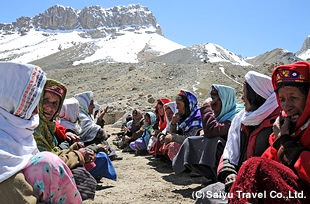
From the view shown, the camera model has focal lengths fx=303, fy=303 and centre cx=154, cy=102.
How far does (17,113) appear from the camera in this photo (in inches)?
70.9

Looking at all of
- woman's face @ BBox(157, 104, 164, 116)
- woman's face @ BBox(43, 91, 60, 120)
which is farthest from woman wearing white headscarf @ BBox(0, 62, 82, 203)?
woman's face @ BBox(157, 104, 164, 116)

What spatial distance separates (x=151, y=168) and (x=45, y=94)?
271 centimetres

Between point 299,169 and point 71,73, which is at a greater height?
point 71,73

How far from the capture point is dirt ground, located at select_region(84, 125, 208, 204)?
344cm

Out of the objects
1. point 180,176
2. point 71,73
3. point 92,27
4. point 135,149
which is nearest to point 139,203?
point 180,176

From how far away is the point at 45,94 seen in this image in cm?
312

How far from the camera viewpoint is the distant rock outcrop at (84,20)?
157 meters

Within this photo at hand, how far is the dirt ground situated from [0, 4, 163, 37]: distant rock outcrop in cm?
14791

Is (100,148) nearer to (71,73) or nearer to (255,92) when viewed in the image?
(255,92)

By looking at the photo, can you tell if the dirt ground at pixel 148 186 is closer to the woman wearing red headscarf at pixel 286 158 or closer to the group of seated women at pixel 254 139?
the group of seated women at pixel 254 139

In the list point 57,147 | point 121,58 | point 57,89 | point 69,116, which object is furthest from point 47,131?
point 121,58

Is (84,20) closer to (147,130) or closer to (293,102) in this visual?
(147,130)

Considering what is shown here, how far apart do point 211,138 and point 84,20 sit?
16688 centimetres

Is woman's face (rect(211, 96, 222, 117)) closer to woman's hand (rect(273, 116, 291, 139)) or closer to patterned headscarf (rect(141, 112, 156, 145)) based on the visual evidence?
woman's hand (rect(273, 116, 291, 139))
